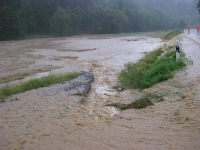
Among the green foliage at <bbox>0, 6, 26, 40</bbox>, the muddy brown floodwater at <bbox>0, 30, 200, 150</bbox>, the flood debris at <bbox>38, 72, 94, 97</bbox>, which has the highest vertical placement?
the green foliage at <bbox>0, 6, 26, 40</bbox>

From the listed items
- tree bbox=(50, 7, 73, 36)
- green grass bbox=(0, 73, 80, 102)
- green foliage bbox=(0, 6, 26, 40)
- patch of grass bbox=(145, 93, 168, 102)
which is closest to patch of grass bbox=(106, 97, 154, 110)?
patch of grass bbox=(145, 93, 168, 102)

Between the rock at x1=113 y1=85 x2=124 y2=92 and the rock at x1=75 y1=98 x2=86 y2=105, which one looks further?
the rock at x1=113 y1=85 x2=124 y2=92

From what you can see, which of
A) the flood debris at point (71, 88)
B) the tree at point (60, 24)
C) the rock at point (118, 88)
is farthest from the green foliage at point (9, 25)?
the rock at point (118, 88)

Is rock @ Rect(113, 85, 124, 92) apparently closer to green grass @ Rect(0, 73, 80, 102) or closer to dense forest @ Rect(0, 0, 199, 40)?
green grass @ Rect(0, 73, 80, 102)

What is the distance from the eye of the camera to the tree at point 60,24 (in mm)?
59112

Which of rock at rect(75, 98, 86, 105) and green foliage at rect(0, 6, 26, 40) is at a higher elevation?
green foliage at rect(0, 6, 26, 40)

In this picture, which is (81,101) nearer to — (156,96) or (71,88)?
(71,88)

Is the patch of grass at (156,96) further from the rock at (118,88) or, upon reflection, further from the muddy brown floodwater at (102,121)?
the rock at (118,88)

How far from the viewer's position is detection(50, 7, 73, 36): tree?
59.1 metres

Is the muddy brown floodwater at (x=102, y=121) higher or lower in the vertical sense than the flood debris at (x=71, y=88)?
lower

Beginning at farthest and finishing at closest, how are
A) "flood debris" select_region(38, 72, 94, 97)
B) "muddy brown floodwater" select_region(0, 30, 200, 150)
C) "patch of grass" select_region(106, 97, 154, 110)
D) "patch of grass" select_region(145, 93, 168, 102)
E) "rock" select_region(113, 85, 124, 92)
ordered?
"rock" select_region(113, 85, 124, 92)
"flood debris" select_region(38, 72, 94, 97)
"patch of grass" select_region(145, 93, 168, 102)
"patch of grass" select_region(106, 97, 154, 110)
"muddy brown floodwater" select_region(0, 30, 200, 150)

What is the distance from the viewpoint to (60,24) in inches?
2331

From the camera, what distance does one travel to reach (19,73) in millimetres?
14750

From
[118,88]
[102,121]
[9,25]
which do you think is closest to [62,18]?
[9,25]
